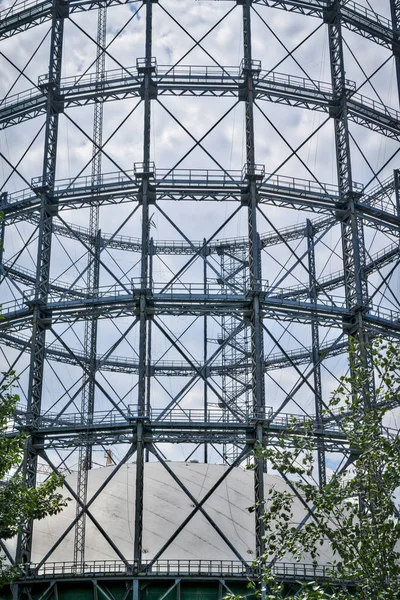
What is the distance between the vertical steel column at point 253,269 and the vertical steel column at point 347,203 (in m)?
3.42

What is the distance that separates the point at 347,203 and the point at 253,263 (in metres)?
4.91

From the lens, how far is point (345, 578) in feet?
44.2

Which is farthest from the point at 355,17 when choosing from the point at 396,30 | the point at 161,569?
the point at 161,569

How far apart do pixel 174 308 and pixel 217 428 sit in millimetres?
4567

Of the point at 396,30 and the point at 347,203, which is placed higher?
the point at 396,30

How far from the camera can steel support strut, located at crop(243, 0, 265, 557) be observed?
92.8 feet

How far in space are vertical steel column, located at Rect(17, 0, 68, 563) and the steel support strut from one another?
286 inches

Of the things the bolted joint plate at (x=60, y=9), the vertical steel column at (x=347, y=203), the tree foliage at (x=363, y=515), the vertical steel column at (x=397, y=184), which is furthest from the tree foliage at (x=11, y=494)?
the vertical steel column at (x=397, y=184)

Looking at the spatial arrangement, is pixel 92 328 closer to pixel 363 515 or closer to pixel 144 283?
pixel 144 283

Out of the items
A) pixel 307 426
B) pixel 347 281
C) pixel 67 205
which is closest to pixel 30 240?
pixel 67 205

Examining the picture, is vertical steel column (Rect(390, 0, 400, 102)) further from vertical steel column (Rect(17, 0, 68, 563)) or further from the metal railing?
the metal railing

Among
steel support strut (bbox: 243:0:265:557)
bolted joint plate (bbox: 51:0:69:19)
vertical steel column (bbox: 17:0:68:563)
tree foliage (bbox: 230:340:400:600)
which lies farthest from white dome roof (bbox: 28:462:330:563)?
bolted joint plate (bbox: 51:0:69:19)

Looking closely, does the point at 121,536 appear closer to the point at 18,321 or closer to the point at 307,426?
the point at 18,321

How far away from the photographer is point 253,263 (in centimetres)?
3125
